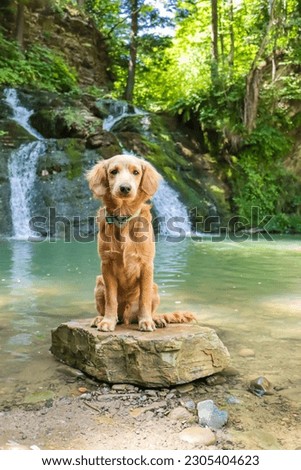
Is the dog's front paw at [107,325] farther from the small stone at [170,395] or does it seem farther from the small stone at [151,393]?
the small stone at [170,395]

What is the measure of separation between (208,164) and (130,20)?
12.1m

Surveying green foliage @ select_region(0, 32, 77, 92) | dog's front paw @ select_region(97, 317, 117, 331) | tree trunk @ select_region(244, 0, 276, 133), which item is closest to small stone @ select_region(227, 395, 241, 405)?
dog's front paw @ select_region(97, 317, 117, 331)

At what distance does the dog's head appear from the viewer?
130 inches

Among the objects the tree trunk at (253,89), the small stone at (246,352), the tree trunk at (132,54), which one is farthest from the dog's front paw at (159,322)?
the tree trunk at (132,54)

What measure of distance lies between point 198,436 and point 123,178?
1794mm

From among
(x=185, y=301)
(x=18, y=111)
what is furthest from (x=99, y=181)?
(x=18, y=111)

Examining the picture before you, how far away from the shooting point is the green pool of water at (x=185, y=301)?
3449 mm

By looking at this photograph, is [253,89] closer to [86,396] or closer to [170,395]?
[170,395]

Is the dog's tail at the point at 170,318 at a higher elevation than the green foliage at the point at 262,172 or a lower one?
lower

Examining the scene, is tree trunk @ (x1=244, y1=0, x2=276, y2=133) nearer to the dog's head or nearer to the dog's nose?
the dog's head

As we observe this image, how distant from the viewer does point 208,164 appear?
20.0 metres

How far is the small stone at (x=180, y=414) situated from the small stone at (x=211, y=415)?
7cm

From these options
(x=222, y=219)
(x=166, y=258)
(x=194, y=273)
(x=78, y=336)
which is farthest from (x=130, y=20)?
(x=78, y=336)
